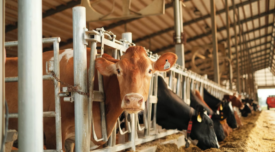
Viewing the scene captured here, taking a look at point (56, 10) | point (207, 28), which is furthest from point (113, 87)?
point (207, 28)

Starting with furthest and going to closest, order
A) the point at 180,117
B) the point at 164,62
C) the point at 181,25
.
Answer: the point at 181,25 → the point at 180,117 → the point at 164,62

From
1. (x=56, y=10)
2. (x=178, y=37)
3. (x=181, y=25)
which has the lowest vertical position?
(x=178, y=37)

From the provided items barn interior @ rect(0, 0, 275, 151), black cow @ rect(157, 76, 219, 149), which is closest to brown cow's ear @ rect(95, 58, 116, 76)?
black cow @ rect(157, 76, 219, 149)

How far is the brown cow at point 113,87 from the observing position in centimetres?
Answer: 273

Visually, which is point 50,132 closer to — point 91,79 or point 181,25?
point 91,79

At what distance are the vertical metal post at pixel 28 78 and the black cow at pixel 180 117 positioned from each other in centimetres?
288

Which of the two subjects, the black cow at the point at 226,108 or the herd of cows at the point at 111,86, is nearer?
the herd of cows at the point at 111,86

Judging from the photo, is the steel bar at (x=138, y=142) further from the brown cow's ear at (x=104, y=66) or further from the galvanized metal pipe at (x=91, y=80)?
the brown cow's ear at (x=104, y=66)

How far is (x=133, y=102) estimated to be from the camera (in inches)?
101

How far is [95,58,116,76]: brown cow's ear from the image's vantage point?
114 inches

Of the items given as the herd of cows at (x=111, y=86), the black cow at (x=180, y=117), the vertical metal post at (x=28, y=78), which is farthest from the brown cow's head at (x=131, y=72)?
the black cow at (x=180, y=117)

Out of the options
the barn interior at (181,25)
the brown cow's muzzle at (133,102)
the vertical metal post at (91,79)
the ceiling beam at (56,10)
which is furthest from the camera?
the ceiling beam at (56,10)

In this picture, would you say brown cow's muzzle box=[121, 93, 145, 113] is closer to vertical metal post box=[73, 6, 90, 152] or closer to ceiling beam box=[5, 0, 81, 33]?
vertical metal post box=[73, 6, 90, 152]

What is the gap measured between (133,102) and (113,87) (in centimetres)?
59
